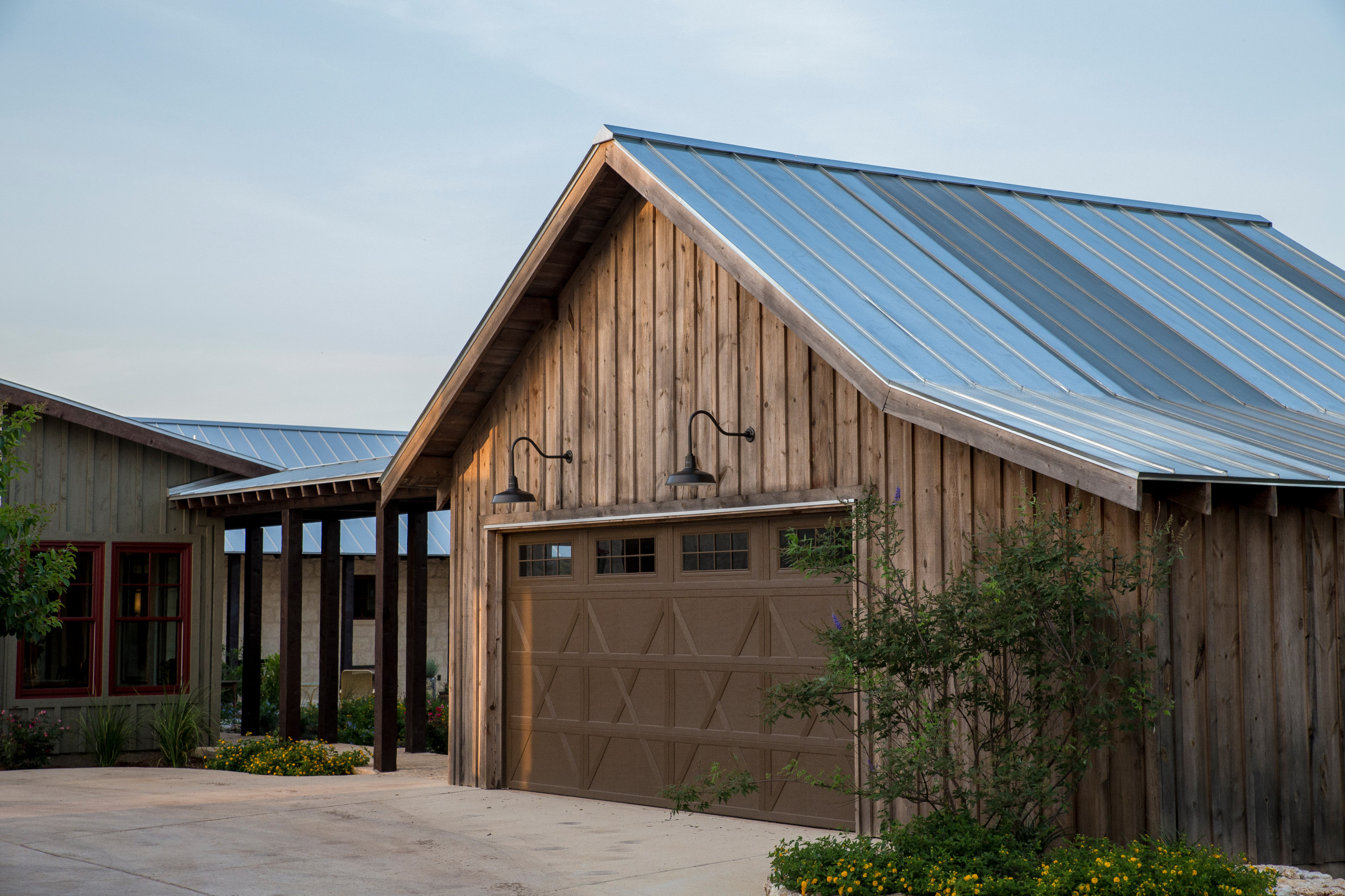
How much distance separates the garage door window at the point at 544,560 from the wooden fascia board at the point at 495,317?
Answer: 149 cm

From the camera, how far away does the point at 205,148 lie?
28.3m

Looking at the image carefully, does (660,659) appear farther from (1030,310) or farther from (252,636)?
(252,636)

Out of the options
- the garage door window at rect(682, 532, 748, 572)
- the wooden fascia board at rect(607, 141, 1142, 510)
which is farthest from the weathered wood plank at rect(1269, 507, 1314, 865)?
the garage door window at rect(682, 532, 748, 572)

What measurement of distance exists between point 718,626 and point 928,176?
18.8 ft

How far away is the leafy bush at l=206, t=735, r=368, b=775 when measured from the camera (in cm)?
1410

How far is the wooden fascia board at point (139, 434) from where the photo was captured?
15203 millimetres

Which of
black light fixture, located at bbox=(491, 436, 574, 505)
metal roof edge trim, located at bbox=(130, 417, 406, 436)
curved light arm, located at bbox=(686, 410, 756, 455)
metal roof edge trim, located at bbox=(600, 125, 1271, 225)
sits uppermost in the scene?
metal roof edge trim, located at bbox=(600, 125, 1271, 225)

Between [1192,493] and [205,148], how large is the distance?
84.6ft

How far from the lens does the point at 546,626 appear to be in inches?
485

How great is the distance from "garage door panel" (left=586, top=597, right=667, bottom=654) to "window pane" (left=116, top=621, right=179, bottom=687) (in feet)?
23.0

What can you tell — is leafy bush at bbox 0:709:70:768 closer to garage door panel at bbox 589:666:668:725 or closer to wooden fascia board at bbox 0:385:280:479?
wooden fascia board at bbox 0:385:280:479

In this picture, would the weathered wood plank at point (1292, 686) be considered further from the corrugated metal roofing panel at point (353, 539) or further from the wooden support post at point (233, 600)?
the wooden support post at point (233, 600)

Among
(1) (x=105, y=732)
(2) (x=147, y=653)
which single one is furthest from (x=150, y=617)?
(1) (x=105, y=732)

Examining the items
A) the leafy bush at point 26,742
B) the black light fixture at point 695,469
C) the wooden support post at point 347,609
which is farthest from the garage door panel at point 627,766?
the wooden support post at point 347,609
